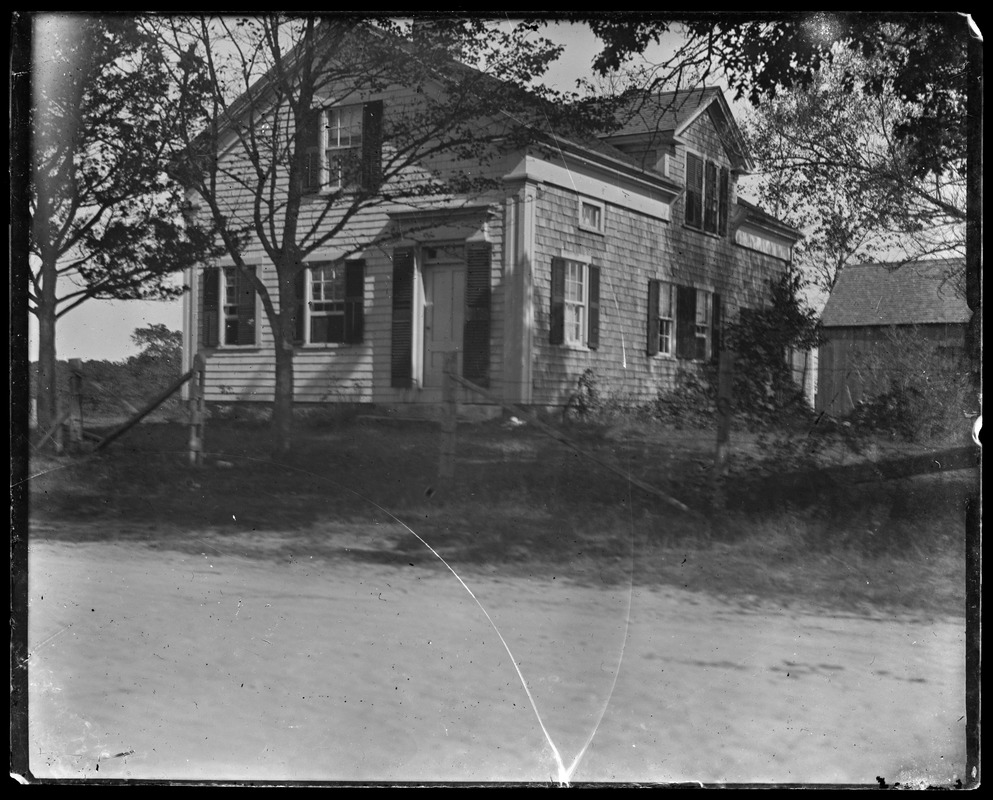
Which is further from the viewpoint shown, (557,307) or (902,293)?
(902,293)

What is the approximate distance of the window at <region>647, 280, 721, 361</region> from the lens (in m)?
2.93

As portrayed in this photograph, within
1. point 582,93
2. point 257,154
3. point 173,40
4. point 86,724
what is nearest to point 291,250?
point 257,154

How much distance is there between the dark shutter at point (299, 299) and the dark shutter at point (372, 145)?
12.4 inches

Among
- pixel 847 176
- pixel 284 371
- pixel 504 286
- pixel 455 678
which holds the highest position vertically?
pixel 847 176

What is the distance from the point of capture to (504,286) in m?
2.86

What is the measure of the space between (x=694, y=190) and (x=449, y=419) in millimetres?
1012

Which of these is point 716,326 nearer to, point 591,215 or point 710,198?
point 710,198

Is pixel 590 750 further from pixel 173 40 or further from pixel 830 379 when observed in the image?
pixel 173 40

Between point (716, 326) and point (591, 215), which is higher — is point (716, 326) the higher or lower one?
the lower one

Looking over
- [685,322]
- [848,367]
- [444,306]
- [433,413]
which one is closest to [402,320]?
[444,306]

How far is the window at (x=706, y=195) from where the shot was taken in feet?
9.80

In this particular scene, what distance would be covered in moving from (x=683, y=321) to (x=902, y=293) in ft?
2.23

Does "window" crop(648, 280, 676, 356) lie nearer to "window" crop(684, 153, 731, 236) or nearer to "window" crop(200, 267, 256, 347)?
"window" crop(684, 153, 731, 236)

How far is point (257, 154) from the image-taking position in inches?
113
